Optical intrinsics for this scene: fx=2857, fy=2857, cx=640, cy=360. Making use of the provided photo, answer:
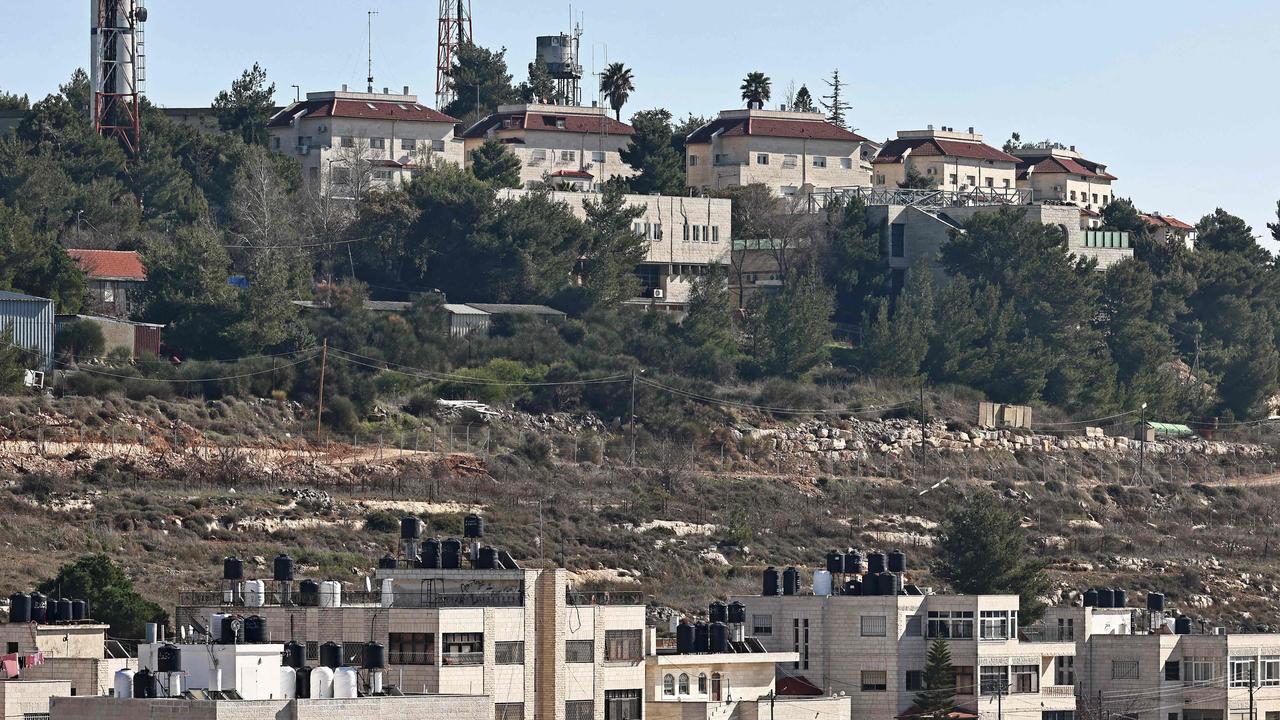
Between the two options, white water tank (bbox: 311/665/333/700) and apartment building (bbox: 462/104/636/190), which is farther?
apartment building (bbox: 462/104/636/190)

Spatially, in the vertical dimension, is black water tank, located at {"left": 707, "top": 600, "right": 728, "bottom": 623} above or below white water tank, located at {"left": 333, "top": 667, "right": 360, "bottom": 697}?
below

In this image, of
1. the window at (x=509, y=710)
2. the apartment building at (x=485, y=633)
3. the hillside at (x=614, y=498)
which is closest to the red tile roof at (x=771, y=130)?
the hillside at (x=614, y=498)

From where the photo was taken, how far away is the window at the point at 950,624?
193 feet

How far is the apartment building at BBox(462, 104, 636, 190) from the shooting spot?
13100cm

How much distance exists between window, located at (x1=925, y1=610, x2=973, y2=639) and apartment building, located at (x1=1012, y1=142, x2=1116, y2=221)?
90.7 metres

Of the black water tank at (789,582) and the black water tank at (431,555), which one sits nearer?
the black water tank at (431,555)

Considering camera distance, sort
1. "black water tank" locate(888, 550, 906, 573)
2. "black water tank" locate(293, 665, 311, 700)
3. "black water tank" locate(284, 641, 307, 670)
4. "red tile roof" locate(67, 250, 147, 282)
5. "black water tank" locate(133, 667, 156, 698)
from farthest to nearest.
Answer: "red tile roof" locate(67, 250, 147, 282)
"black water tank" locate(888, 550, 906, 573)
"black water tank" locate(284, 641, 307, 670)
"black water tank" locate(293, 665, 311, 700)
"black water tank" locate(133, 667, 156, 698)

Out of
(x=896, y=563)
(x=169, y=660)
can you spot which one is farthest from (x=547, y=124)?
(x=169, y=660)

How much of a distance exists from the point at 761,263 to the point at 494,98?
75.2 feet

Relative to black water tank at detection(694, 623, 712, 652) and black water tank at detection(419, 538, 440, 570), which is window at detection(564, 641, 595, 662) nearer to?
black water tank at detection(694, 623, 712, 652)

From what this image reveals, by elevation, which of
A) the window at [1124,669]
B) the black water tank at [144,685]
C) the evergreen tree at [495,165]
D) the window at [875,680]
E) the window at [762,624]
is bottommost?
the window at [1124,669]

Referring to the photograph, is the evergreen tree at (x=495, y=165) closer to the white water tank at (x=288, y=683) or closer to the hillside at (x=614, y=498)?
the hillside at (x=614, y=498)

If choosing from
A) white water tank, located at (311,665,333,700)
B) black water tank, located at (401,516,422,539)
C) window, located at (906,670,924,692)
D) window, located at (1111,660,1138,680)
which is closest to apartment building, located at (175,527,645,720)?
black water tank, located at (401,516,422,539)

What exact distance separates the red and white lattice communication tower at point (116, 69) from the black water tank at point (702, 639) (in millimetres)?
67229
